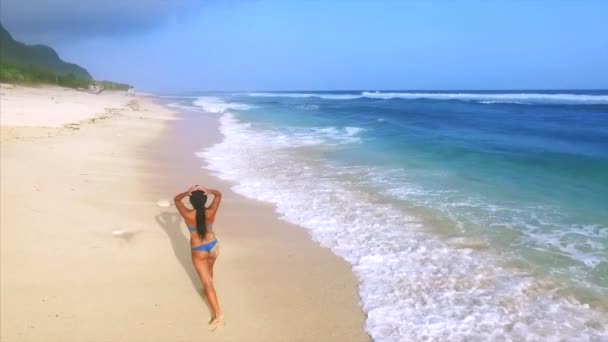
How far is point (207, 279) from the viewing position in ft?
13.6

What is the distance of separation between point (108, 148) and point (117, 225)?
6.87 m

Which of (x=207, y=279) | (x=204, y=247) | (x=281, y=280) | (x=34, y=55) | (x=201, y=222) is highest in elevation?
(x=34, y=55)

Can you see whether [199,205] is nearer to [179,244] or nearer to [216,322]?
[216,322]

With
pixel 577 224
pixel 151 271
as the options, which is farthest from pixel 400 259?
pixel 577 224

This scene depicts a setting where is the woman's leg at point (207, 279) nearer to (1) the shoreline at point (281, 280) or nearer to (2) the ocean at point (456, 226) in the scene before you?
(1) the shoreline at point (281, 280)

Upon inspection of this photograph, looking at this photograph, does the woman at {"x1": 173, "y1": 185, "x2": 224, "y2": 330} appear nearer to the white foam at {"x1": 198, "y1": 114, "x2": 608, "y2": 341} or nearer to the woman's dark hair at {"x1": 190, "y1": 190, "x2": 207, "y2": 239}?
the woman's dark hair at {"x1": 190, "y1": 190, "x2": 207, "y2": 239}

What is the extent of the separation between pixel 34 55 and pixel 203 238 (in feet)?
488

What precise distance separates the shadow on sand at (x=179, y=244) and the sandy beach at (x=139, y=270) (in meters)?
0.02

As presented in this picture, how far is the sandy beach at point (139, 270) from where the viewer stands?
12.8ft

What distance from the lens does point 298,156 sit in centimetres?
1333

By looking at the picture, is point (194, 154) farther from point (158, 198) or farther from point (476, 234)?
point (476, 234)

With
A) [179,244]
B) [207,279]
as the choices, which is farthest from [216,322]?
[179,244]

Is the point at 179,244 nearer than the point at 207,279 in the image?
No

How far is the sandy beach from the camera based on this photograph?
389cm
